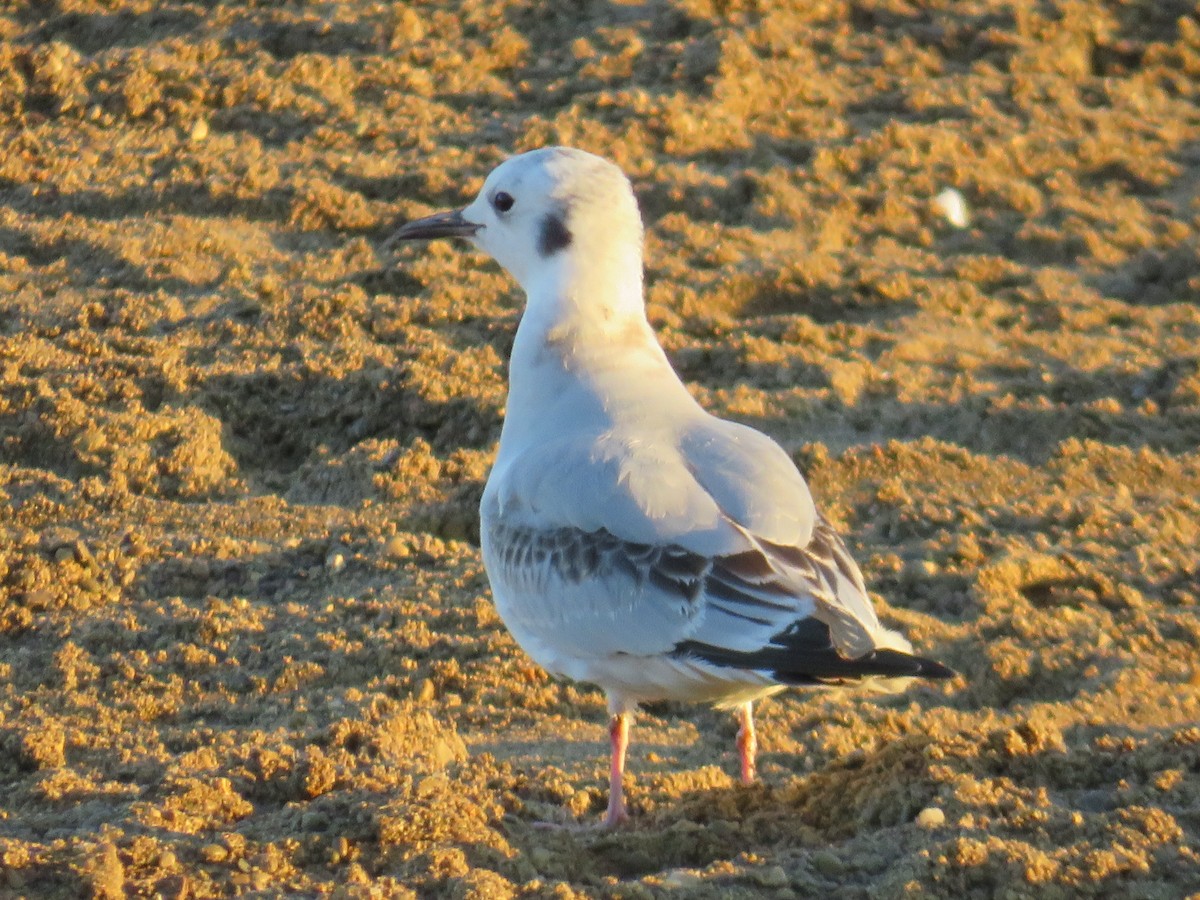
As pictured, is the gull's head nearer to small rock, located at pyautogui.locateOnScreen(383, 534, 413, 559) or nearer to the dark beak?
the dark beak

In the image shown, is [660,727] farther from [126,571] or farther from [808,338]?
[808,338]

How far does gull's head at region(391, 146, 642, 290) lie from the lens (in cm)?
591

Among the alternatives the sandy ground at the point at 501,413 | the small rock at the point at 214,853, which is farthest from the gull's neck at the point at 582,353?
the small rock at the point at 214,853

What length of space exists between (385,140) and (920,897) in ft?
19.5

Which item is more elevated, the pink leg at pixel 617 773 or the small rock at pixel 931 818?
the small rock at pixel 931 818

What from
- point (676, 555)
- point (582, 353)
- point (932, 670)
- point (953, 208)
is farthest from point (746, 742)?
point (953, 208)

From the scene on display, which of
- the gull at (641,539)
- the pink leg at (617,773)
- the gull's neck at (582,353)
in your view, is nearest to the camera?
the gull at (641,539)

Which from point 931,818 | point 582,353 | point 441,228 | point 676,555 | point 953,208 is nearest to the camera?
point 931,818

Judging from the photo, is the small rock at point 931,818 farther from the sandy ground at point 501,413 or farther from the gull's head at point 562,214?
the gull's head at point 562,214

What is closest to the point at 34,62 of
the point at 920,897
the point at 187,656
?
the point at 187,656

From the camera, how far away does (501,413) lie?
730cm

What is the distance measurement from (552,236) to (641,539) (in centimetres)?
143

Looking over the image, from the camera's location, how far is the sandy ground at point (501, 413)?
4.54 metres

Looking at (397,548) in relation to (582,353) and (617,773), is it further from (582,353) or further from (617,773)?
(617,773)
